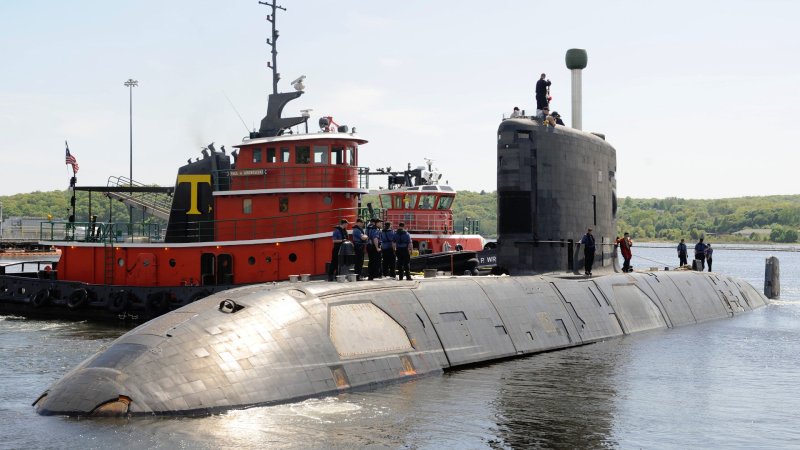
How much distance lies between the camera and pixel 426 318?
60.8ft

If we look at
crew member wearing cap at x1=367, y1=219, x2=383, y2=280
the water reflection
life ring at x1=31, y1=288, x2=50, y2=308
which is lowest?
the water reflection

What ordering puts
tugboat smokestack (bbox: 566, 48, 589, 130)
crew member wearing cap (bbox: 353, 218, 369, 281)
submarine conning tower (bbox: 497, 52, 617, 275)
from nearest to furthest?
crew member wearing cap (bbox: 353, 218, 369, 281), submarine conning tower (bbox: 497, 52, 617, 275), tugboat smokestack (bbox: 566, 48, 589, 130)

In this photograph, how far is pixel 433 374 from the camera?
57.8 ft

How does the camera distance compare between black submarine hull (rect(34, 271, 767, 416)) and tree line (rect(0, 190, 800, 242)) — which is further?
tree line (rect(0, 190, 800, 242))

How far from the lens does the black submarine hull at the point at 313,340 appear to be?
13492mm

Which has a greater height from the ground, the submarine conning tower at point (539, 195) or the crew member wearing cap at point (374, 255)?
the submarine conning tower at point (539, 195)

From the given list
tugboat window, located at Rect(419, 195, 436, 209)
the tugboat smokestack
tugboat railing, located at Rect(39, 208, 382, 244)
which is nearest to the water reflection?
the tugboat smokestack

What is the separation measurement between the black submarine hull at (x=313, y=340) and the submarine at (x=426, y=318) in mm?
25

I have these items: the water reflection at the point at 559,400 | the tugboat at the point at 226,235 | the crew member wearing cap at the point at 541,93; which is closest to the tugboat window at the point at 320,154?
the tugboat at the point at 226,235

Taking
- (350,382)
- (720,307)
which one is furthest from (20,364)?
(720,307)

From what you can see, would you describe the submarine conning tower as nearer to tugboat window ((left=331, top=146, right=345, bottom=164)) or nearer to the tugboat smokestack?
the tugboat smokestack

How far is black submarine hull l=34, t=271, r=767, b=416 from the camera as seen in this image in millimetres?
13492

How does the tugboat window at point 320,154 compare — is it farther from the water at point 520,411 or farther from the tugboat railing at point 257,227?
the water at point 520,411

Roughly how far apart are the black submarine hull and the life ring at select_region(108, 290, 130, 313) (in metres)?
15.2
